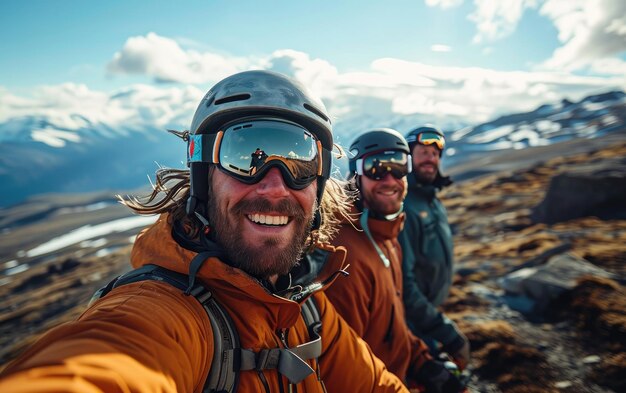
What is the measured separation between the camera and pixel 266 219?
102 inches

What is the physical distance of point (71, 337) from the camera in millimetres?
1399

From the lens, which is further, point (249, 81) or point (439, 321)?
point (439, 321)

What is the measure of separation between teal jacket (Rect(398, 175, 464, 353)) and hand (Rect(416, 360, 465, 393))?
75 centimetres

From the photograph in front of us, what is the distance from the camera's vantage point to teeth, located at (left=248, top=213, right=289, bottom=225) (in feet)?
8.46

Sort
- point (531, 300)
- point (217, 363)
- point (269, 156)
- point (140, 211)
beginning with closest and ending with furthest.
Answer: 1. point (217, 363)
2. point (269, 156)
3. point (140, 211)
4. point (531, 300)

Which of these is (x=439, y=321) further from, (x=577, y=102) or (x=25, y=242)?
(x=577, y=102)

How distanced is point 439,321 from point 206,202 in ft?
13.3

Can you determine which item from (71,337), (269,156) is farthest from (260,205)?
(71,337)

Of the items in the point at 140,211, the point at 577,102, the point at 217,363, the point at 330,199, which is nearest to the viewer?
the point at 217,363

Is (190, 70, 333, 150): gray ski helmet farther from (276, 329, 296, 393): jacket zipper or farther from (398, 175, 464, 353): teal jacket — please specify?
(398, 175, 464, 353): teal jacket

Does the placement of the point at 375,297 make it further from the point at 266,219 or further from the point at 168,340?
the point at 168,340

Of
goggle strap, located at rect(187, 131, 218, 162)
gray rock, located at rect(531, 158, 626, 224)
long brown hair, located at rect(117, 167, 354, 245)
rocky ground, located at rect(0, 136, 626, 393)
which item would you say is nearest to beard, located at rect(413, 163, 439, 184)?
long brown hair, located at rect(117, 167, 354, 245)

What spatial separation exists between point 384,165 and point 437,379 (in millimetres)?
2919

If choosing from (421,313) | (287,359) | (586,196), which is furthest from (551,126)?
(287,359)
